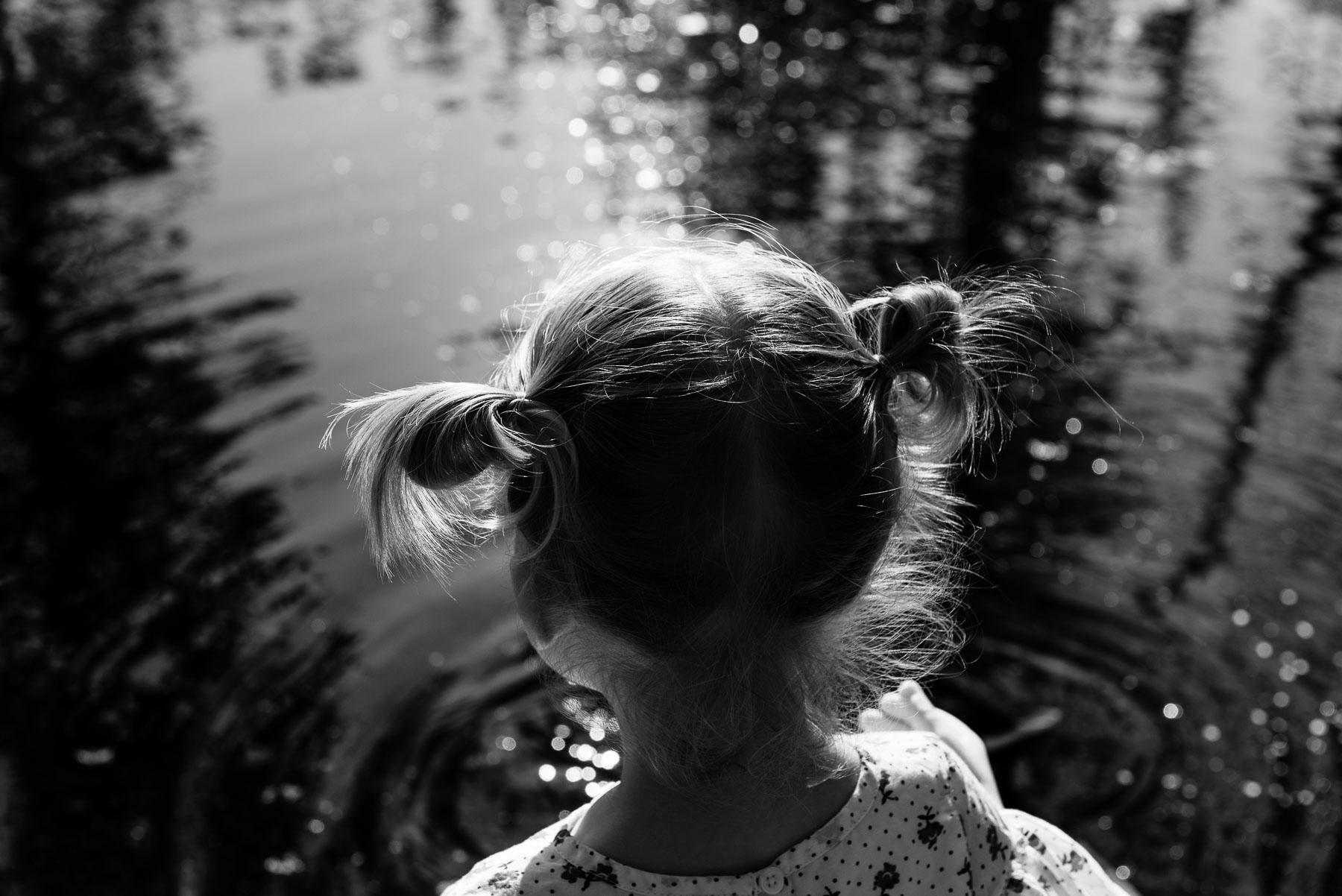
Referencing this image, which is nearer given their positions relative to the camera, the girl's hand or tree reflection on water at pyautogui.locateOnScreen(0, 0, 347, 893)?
the girl's hand

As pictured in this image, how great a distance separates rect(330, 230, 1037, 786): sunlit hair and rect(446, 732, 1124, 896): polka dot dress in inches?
3.3

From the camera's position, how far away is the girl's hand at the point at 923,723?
165 centimetres

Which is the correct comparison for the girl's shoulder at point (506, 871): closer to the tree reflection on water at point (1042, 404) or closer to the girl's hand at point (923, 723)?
the girl's hand at point (923, 723)

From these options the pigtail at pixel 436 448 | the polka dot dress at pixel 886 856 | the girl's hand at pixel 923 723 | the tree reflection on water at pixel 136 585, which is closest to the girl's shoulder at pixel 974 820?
the polka dot dress at pixel 886 856

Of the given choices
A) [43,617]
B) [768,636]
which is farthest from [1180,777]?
[43,617]

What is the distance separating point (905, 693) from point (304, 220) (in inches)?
164

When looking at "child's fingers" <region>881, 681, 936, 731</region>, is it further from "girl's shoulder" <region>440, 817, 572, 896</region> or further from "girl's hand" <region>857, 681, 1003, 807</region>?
"girl's shoulder" <region>440, 817, 572, 896</region>

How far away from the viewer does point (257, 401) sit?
4.04 meters

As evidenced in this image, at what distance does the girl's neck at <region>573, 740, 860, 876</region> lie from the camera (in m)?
1.23

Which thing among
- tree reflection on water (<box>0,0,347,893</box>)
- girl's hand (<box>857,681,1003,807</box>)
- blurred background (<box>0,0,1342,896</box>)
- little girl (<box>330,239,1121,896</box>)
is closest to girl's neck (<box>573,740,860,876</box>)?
little girl (<box>330,239,1121,896</box>)

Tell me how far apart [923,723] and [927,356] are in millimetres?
572

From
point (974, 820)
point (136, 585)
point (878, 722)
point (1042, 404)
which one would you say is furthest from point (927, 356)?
point (1042, 404)

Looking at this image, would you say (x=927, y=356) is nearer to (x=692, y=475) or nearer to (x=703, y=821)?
(x=692, y=475)

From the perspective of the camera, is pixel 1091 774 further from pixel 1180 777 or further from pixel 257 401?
pixel 257 401
